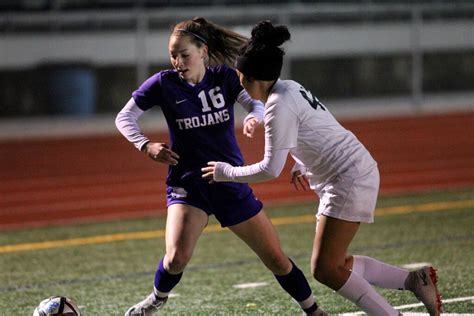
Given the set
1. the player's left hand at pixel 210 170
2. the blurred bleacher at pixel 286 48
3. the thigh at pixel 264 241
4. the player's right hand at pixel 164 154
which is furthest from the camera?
the blurred bleacher at pixel 286 48

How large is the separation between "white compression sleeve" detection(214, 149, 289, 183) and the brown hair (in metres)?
0.88

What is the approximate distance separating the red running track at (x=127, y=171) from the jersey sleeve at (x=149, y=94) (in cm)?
556

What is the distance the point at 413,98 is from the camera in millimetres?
16578

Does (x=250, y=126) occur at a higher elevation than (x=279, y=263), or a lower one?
higher

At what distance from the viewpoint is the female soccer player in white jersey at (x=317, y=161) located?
5.40 meters

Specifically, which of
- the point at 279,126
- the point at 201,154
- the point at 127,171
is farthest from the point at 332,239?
the point at 127,171

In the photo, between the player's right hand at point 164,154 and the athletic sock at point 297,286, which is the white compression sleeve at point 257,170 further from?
the athletic sock at point 297,286

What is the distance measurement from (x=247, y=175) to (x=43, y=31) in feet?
45.9

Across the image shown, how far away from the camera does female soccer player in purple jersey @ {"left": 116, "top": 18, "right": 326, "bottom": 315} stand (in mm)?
6008

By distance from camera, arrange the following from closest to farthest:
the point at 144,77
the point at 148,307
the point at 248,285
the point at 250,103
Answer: the point at 250,103 < the point at 148,307 < the point at 248,285 < the point at 144,77

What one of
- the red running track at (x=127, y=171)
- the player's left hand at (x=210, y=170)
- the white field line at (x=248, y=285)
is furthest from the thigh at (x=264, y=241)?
the red running track at (x=127, y=171)

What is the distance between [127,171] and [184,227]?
24.7 feet

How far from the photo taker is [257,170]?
5.41m

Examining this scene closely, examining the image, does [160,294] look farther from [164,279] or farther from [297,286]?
[297,286]
